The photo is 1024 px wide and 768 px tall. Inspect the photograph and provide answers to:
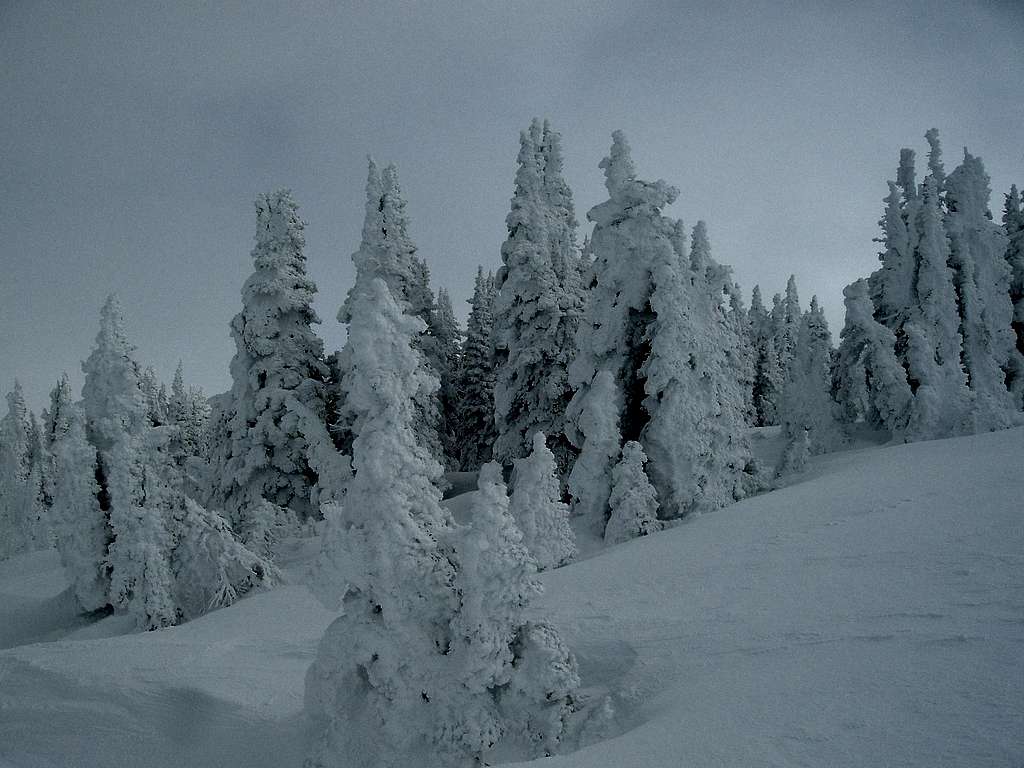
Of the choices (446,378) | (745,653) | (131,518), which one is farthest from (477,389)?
(745,653)

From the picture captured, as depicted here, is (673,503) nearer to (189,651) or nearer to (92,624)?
(189,651)

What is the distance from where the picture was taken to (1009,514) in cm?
1010

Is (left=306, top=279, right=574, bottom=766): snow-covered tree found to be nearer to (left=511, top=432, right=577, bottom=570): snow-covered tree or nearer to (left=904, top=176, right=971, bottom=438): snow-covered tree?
(left=511, top=432, right=577, bottom=570): snow-covered tree

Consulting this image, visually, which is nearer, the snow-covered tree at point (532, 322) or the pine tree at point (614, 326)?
the pine tree at point (614, 326)

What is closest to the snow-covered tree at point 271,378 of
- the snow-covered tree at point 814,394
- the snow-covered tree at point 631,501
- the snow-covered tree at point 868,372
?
Answer: the snow-covered tree at point 631,501

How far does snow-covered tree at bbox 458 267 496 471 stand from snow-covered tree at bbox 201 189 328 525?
10.9 meters

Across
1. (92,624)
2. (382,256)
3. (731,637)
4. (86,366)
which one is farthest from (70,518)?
(731,637)

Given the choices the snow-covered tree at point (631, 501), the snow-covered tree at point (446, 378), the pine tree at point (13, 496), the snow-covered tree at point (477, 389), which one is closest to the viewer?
the snow-covered tree at point (631, 501)

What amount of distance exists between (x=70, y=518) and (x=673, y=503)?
1982cm

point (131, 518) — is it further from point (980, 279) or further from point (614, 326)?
point (980, 279)

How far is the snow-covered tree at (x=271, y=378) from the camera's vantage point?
25000 millimetres

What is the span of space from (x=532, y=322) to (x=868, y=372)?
15.8m

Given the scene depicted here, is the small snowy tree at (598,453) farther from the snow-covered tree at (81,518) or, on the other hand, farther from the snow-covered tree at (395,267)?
the snow-covered tree at (81,518)

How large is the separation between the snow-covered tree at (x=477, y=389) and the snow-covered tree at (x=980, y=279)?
23.5m
